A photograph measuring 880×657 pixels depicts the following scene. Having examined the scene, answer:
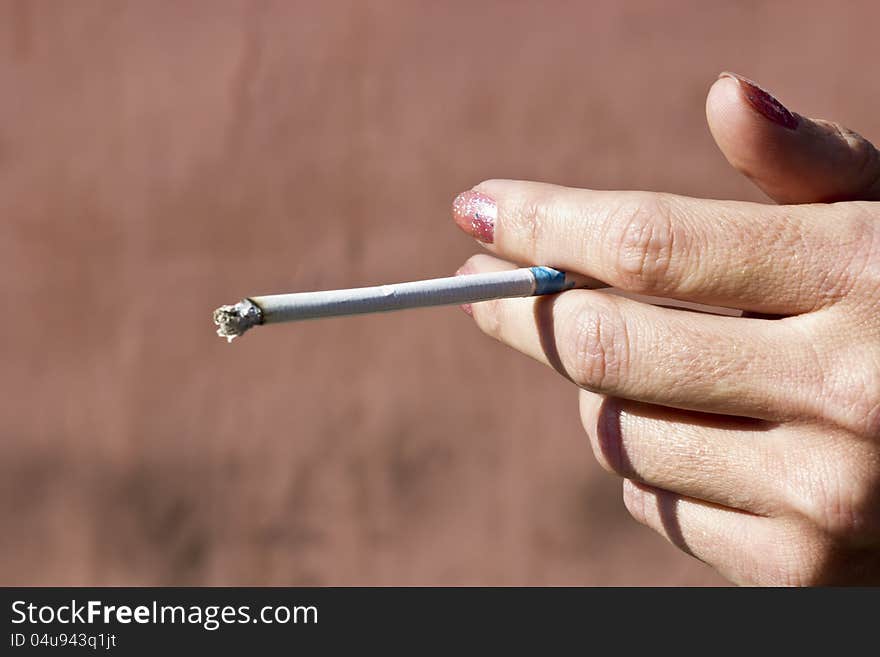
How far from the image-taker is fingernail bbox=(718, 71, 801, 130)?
0.46 meters

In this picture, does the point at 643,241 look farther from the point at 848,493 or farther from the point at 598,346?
the point at 848,493

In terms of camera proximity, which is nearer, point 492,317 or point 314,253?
point 492,317

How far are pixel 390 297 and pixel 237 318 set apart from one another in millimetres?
81

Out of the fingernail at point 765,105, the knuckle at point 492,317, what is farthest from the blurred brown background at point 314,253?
the fingernail at point 765,105

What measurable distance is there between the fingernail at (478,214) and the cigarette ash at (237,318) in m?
0.20

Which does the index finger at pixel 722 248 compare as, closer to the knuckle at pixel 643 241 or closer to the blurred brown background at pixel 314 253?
the knuckle at pixel 643 241

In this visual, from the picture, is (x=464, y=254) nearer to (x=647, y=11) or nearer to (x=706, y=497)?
(x=647, y=11)

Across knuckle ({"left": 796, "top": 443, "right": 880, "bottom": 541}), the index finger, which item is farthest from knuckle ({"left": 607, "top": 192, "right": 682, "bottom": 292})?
knuckle ({"left": 796, "top": 443, "right": 880, "bottom": 541})

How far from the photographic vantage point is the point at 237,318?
1.09 feet

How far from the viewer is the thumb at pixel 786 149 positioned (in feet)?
1.51

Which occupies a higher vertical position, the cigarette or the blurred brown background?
the blurred brown background

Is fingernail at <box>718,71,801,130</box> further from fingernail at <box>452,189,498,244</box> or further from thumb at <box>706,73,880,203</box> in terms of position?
fingernail at <box>452,189,498,244</box>

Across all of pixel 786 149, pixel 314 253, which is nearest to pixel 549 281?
pixel 786 149

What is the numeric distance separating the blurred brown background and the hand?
13.4 inches
